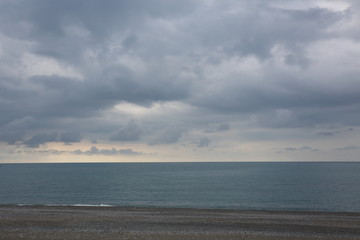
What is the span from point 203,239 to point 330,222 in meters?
21.8

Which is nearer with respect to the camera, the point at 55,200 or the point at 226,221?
the point at 226,221

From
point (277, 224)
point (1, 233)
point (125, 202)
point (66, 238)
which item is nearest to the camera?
point (66, 238)

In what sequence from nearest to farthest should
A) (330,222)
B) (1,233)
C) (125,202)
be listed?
(1,233), (330,222), (125,202)

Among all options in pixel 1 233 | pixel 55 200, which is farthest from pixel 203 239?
pixel 55 200

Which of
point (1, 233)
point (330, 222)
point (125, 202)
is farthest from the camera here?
point (125, 202)

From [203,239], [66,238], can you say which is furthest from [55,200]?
[203,239]

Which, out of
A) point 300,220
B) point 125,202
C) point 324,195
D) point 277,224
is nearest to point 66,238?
point 277,224

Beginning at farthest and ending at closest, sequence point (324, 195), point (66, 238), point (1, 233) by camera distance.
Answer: point (324, 195), point (1, 233), point (66, 238)

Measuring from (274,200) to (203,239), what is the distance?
50.8m

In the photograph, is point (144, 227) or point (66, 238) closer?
point (66, 238)

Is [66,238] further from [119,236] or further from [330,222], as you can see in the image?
[330,222]

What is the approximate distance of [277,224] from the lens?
40.2m

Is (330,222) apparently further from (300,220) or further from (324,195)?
(324,195)

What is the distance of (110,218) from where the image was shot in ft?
143
